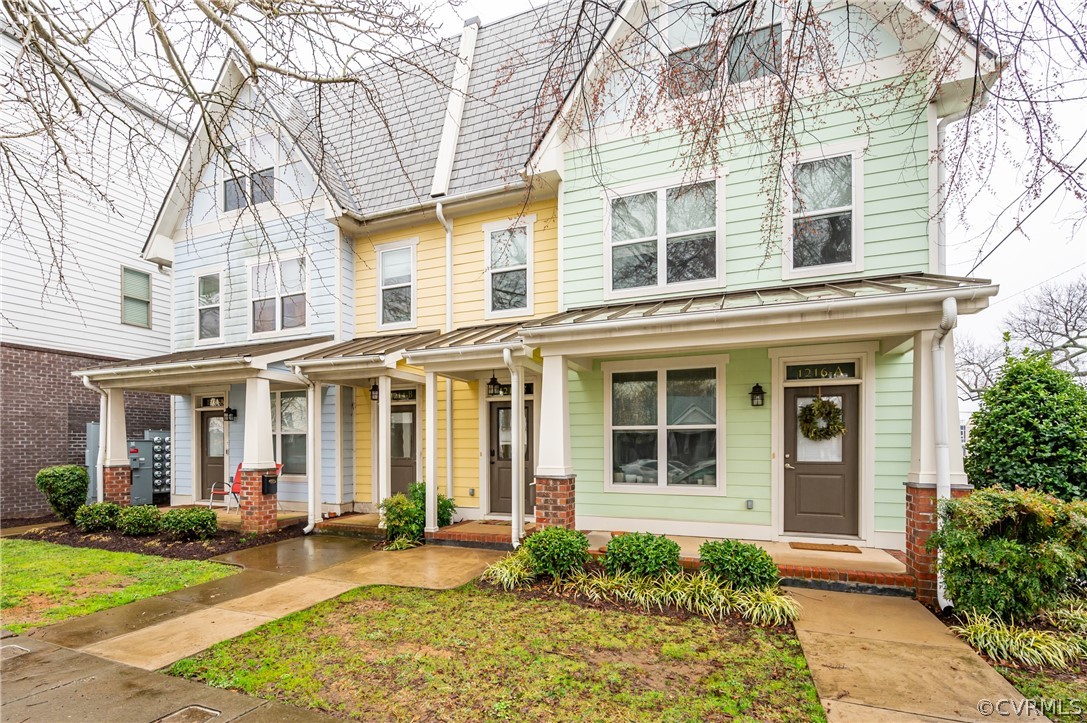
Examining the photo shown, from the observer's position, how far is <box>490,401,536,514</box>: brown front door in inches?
335

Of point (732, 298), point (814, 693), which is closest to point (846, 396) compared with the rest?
point (732, 298)

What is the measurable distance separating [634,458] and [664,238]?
3.16m

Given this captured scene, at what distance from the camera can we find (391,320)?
962cm

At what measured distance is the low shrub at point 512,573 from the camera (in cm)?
566

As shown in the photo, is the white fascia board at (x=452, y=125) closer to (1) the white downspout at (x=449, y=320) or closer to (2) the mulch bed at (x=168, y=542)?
(1) the white downspout at (x=449, y=320)

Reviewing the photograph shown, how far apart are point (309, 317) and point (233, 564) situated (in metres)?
4.62

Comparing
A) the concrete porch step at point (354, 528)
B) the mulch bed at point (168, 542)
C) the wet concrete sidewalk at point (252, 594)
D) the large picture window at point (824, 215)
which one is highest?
the large picture window at point (824, 215)

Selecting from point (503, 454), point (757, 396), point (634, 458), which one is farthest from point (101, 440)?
point (757, 396)

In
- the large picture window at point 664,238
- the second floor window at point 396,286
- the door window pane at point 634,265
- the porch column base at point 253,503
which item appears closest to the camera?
the large picture window at point 664,238

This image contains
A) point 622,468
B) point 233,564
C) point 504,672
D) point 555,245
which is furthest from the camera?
point 555,245

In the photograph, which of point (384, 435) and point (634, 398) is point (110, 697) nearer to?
point (384, 435)

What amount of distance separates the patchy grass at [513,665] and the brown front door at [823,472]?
2.59 meters

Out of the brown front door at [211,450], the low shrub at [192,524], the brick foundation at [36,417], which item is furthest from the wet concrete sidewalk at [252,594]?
the brick foundation at [36,417]

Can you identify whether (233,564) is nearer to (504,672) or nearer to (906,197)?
(504,672)
